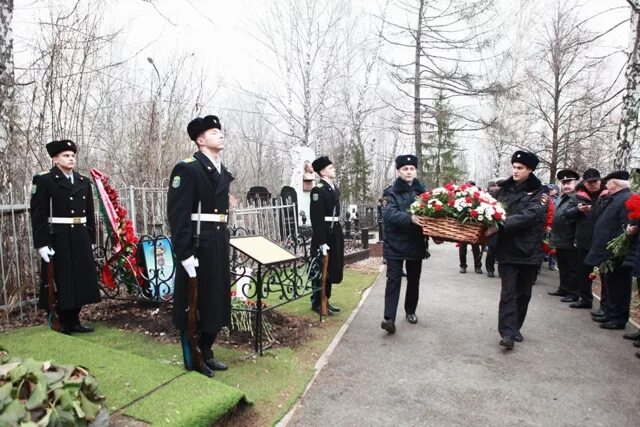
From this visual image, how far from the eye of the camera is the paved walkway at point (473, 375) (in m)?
3.53

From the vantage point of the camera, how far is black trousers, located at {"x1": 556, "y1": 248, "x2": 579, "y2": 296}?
754cm

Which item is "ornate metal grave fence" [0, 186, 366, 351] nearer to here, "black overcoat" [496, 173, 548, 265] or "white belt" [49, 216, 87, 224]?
"white belt" [49, 216, 87, 224]

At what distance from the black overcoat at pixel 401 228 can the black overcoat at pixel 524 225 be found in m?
0.90

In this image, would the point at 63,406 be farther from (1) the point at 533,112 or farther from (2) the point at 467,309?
(1) the point at 533,112

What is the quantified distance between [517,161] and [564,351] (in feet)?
6.95

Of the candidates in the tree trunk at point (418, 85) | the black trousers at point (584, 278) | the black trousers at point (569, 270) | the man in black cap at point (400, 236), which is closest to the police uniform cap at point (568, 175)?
the black trousers at point (569, 270)

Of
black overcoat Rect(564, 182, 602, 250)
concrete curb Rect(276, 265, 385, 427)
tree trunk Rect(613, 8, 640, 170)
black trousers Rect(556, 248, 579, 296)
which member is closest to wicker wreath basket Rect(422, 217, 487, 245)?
concrete curb Rect(276, 265, 385, 427)

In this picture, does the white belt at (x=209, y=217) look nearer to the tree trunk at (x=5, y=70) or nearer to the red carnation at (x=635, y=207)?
the tree trunk at (x=5, y=70)

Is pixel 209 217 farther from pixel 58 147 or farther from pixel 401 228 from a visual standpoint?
pixel 401 228

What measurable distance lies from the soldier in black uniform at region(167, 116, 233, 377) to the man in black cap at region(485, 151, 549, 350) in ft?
9.07

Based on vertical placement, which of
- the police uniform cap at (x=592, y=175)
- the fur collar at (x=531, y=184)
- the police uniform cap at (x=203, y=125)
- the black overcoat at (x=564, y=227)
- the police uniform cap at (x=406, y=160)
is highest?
the police uniform cap at (x=203, y=125)

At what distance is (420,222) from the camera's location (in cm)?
511

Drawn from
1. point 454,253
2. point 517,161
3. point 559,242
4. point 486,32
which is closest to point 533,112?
point 486,32

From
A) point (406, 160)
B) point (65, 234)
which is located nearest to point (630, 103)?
point (406, 160)
